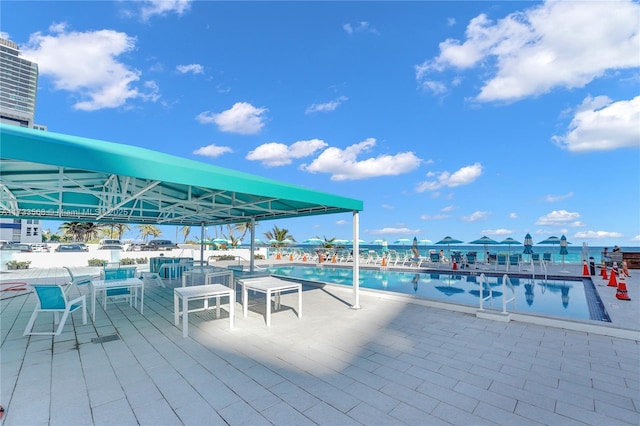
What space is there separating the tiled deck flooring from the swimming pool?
1850 mm

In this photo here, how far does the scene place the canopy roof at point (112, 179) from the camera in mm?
2562

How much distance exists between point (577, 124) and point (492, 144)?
441 inches

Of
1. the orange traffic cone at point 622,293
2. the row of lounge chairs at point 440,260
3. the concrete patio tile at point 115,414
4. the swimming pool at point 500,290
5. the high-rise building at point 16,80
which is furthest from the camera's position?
the high-rise building at point 16,80

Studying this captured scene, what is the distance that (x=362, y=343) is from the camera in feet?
13.3

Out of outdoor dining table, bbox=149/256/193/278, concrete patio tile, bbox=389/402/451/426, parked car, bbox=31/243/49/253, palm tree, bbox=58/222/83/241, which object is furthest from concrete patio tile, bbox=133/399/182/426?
palm tree, bbox=58/222/83/241

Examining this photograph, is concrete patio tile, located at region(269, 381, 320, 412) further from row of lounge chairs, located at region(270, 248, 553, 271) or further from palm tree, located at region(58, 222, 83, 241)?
palm tree, located at region(58, 222, 83, 241)

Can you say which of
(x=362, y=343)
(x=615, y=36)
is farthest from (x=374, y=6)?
(x=362, y=343)

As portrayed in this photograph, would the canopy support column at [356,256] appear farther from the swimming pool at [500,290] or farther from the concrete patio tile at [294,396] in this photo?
the concrete patio tile at [294,396]

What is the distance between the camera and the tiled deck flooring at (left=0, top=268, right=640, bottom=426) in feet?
7.75

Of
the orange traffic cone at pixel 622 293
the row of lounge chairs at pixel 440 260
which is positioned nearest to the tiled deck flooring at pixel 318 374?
the orange traffic cone at pixel 622 293

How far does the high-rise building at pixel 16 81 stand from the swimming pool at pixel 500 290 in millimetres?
95838

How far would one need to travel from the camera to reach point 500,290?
1055 centimetres

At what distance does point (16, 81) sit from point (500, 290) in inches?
4366

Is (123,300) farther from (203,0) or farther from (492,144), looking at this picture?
(492,144)
